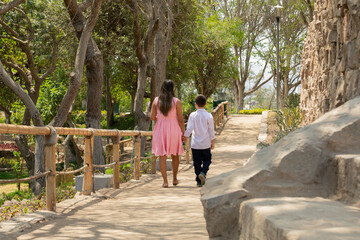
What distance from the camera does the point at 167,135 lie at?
754 centimetres

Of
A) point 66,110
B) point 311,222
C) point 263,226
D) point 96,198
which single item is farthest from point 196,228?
point 66,110

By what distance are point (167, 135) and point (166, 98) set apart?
637 mm

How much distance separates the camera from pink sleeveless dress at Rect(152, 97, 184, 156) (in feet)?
24.6

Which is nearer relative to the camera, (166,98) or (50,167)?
(50,167)

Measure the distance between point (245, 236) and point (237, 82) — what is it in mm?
39235

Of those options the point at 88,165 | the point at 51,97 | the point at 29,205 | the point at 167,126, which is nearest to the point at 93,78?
the point at 167,126

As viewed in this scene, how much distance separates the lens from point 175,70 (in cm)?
2272

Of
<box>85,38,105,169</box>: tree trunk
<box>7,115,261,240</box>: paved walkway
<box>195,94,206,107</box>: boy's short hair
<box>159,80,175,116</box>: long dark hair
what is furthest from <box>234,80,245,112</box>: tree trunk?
<box>159,80,175,116</box>: long dark hair

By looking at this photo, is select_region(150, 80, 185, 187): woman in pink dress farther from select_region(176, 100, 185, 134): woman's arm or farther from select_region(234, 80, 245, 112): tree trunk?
select_region(234, 80, 245, 112): tree trunk

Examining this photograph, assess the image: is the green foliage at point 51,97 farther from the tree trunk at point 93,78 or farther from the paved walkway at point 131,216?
the paved walkway at point 131,216

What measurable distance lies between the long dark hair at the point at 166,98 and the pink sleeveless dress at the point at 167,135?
0.38 feet

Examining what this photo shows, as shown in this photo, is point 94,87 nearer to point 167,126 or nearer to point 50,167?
point 167,126

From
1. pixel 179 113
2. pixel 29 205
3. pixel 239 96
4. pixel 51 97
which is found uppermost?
pixel 239 96

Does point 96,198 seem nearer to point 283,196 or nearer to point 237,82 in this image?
point 283,196
